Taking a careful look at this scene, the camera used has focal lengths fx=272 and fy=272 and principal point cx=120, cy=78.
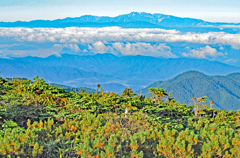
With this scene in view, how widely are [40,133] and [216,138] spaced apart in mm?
6682

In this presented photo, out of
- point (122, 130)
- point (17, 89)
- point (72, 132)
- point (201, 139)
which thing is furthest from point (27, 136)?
point (17, 89)

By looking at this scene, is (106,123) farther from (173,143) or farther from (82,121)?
(173,143)

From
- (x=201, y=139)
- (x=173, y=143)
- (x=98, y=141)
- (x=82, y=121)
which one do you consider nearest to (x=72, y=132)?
(x=82, y=121)

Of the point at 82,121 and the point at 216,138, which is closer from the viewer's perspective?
the point at 216,138

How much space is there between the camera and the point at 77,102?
48.0ft

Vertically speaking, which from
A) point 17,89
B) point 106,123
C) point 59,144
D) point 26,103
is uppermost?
point 17,89

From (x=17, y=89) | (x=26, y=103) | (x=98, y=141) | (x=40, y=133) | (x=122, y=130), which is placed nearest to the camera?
(x=98, y=141)

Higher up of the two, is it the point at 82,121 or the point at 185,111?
the point at 185,111

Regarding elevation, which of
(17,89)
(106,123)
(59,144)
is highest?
(17,89)

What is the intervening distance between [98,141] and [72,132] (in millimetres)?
1811

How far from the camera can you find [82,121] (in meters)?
11.4

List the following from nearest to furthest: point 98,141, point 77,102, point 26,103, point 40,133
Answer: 1. point 98,141
2. point 40,133
3. point 26,103
4. point 77,102

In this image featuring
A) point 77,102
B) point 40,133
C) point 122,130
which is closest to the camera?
point 40,133

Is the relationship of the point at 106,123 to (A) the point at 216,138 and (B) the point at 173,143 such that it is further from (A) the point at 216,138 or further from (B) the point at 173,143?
(A) the point at 216,138
